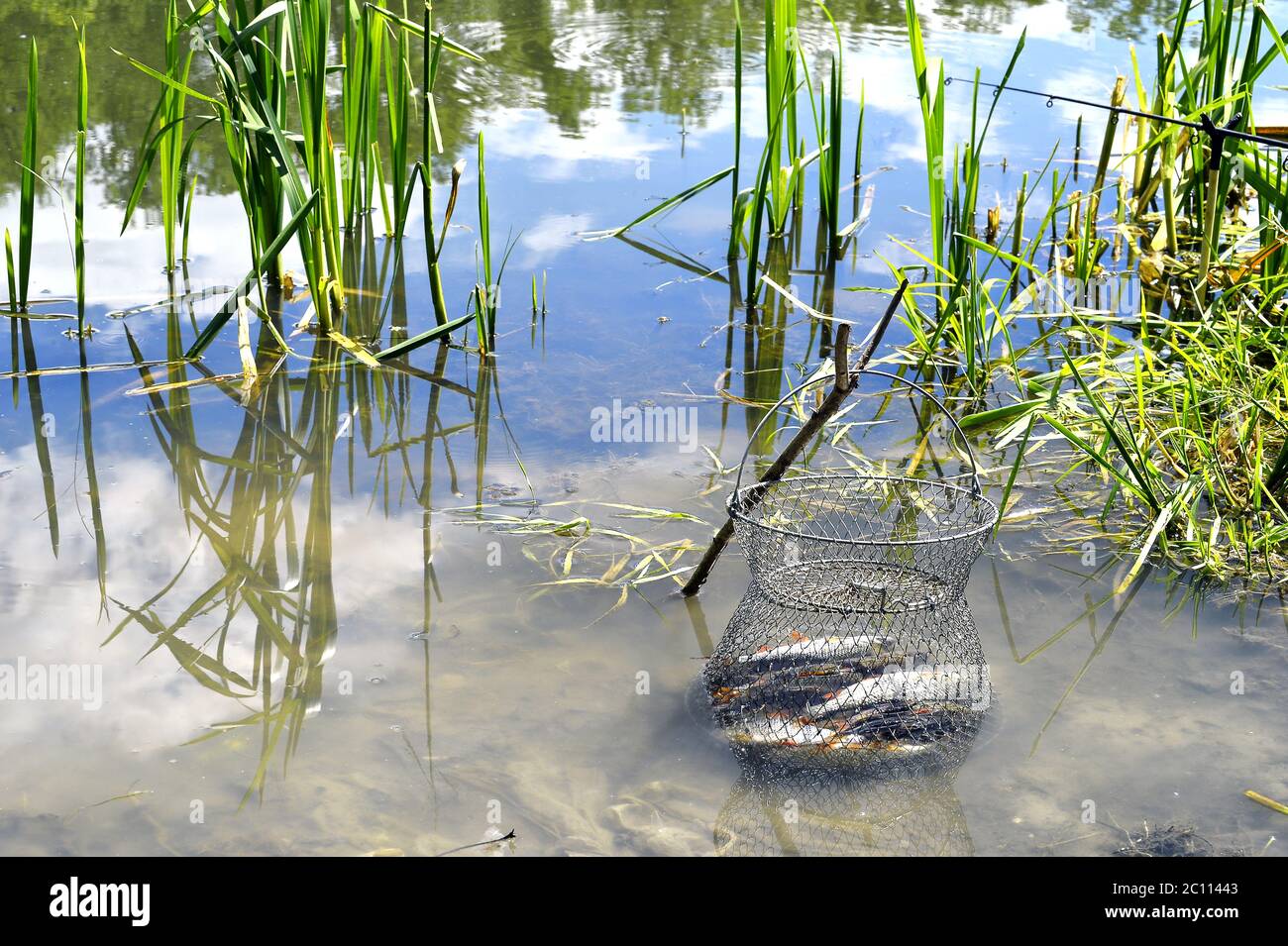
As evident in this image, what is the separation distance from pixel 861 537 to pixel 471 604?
1.19 metres

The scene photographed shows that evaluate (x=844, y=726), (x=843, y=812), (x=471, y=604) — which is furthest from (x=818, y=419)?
(x=471, y=604)

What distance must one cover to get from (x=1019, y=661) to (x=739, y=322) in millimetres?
2404

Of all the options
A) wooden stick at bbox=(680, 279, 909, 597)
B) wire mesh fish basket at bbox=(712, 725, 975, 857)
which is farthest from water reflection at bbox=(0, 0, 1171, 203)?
wire mesh fish basket at bbox=(712, 725, 975, 857)

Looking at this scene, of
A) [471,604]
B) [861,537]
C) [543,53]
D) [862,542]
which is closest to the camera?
[862,542]

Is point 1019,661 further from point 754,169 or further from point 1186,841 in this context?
point 754,169

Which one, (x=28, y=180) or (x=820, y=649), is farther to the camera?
(x=28, y=180)

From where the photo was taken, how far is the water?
2.66 meters

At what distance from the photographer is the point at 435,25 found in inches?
322

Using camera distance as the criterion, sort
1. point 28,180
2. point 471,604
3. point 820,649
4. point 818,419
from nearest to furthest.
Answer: point 818,419 → point 820,649 → point 471,604 → point 28,180

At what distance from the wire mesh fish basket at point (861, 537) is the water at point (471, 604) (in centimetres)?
24

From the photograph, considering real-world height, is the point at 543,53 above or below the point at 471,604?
above

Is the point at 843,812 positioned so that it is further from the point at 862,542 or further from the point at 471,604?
the point at 471,604

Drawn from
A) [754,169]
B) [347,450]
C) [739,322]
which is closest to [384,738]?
[347,450]

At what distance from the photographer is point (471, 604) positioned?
337 cm
